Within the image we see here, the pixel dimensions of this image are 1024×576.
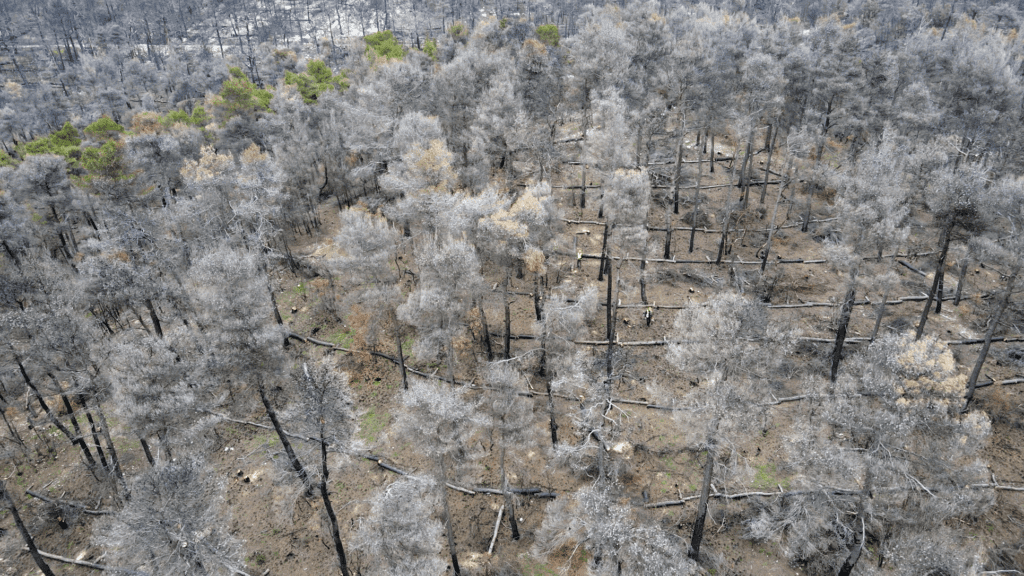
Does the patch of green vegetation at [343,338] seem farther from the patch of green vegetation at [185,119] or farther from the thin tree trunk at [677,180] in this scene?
the patch of green vegetation at [185,119]

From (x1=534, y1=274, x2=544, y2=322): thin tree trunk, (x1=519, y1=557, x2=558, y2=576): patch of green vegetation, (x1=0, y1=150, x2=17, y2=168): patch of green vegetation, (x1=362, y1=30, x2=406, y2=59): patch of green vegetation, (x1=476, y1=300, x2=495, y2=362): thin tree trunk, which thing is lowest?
(x1=519, y1=557, x2=558, y2=576): patch of green vegetation

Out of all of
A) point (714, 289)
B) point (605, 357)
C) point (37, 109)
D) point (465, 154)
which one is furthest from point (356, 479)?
point (37, 109)

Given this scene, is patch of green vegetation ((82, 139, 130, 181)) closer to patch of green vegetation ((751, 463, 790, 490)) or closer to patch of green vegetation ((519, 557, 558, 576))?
patch of green vegetation ((519, 557, 558, 576))

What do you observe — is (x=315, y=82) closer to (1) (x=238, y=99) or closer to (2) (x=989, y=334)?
(1) (x=238, y=99)

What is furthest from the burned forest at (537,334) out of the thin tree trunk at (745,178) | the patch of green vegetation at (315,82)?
the patch of green vegetation at (315,82)

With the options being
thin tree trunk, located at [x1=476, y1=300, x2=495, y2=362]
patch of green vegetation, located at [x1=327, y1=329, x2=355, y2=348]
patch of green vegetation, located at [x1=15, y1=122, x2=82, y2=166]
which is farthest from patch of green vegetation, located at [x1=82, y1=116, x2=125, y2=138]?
thin tree trunk, located at [x1=476, y1=300, x2=495, y2=362]

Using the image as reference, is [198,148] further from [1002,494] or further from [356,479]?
[1002,494]

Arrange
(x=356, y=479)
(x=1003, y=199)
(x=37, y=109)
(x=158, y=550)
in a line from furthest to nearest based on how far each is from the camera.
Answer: (x=37, y=109) → (x=356, y=479) → (x=1003, y=199) → (x=158, y=550)
